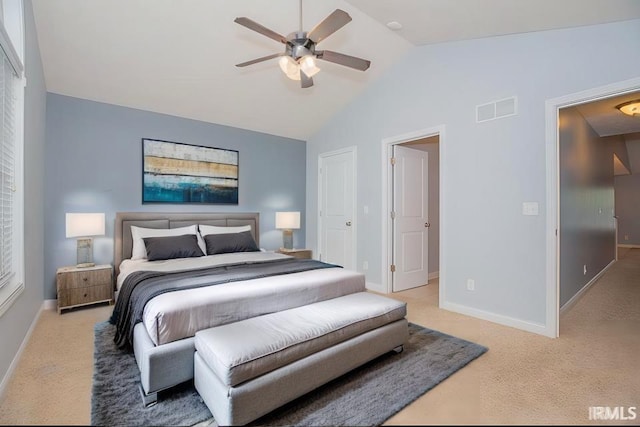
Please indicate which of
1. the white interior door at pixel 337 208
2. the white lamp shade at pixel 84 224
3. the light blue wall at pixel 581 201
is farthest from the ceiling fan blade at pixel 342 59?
the white lamp shade at pixel 84 224

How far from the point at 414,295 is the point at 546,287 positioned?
162 cm

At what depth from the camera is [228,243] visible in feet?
13.0

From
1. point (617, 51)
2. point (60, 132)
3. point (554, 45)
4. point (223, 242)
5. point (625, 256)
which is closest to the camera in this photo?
point (617, 51)

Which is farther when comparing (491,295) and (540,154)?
(491,295)

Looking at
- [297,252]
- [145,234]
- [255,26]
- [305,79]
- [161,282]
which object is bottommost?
[297,252]

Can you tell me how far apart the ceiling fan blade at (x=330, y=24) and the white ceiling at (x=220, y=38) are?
0.98m

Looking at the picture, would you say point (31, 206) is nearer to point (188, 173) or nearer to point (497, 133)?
point (188, 173)

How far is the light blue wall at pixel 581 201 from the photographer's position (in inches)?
136

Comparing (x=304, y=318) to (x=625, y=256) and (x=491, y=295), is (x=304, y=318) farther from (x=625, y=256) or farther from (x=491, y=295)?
(x=625, y=256)

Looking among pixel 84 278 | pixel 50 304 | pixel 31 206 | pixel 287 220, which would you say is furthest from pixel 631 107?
pixel 50 304

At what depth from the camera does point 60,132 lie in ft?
11.6

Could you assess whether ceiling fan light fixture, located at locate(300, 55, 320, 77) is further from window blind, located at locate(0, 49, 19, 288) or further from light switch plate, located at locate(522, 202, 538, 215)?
light switch plate, located at locate(522, 202, 538, 215)

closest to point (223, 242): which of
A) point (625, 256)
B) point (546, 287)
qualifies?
point (546, 287)

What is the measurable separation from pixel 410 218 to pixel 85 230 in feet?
13.6
